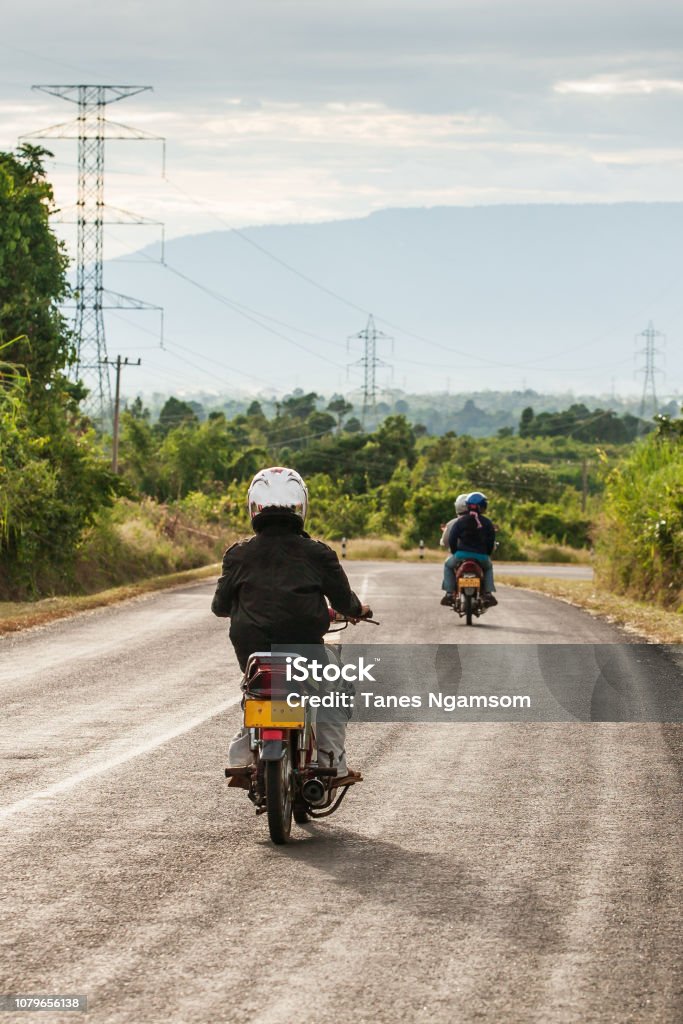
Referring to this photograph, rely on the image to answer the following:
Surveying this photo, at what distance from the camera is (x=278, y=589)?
780cm

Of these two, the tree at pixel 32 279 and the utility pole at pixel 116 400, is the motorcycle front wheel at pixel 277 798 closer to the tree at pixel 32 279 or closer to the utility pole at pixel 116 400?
the tree at pixel 32 279

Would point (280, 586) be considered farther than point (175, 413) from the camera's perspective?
No

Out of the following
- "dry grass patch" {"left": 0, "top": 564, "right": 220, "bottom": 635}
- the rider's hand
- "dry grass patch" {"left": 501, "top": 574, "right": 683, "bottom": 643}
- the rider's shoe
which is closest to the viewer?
the rider's shoe

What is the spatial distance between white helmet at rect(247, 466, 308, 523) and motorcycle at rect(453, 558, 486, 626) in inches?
524

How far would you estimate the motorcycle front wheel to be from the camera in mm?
7332

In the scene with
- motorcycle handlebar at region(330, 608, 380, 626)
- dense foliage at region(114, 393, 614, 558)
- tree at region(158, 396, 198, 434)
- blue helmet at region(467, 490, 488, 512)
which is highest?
tree at region(158, 396, 198, 434)

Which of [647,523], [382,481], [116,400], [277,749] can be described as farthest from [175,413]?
[277,749]

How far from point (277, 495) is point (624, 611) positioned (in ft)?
53.7

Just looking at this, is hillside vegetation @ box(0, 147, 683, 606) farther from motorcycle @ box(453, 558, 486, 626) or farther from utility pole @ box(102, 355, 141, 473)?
motorcycle @ box(453, 558, 486, 626)

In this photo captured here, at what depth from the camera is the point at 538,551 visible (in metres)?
82.6

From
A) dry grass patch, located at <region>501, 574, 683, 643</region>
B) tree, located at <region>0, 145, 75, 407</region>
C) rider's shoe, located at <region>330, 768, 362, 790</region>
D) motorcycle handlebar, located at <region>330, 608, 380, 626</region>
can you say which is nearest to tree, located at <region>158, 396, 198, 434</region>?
tree, located at <region>0, 145, 75, 407</region>

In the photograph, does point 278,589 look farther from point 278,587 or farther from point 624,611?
point 624,611

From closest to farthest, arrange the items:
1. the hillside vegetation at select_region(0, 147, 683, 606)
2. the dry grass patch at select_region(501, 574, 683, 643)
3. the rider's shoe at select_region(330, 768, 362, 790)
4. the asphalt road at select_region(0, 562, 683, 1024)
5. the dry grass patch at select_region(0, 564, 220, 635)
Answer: the asphalt road at select_region(0, 562, 683, 1024) → the rider's shoe at select_region(330, 768, 362, 790) → the dry grass patch at select_region(501, 574, 683, 643) → the dry grass patch at select_region(0, 564, 220, 635) → the hillside vegetation at select_region(0, 147, 683, 606)

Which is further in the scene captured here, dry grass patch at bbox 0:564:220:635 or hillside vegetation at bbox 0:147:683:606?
hillside vegetation at bbox 0:147:683:606
